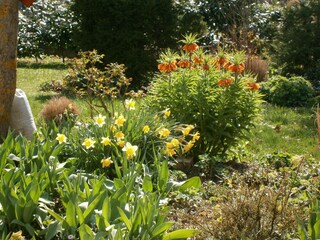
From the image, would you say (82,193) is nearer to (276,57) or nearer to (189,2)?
(276,57)

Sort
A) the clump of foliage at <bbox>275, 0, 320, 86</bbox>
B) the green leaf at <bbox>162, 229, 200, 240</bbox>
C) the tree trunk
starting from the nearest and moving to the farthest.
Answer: the green leaf at <bbox>162, 229, 200, 240</bbox> → the tree trunk → the clump of foliage at <bbox>275, 0, 320, 86</bbox>

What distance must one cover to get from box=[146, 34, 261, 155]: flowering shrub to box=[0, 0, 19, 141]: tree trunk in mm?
1539

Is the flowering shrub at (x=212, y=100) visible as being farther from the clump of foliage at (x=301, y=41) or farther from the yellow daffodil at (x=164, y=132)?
the clump of foliage at (x=301, y=41)

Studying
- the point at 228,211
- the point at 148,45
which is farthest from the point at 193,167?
the point at 148,45

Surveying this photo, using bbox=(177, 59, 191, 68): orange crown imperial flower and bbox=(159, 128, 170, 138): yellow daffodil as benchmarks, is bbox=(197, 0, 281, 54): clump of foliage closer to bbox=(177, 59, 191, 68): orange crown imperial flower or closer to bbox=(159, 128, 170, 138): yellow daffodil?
bbox=(177, 59, 191, 68): orange crown imperial flower

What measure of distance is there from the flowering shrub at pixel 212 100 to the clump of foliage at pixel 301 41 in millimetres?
6701

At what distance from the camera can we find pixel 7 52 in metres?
6.18

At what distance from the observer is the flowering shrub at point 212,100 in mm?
6898

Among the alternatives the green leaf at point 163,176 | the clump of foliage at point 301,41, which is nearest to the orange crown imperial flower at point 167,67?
the green leaf at point 163,176

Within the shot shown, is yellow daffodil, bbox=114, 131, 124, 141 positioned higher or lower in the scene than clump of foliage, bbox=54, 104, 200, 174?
higher

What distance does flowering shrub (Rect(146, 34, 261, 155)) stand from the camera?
6898 millimetres

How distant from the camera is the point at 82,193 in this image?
4.46 m

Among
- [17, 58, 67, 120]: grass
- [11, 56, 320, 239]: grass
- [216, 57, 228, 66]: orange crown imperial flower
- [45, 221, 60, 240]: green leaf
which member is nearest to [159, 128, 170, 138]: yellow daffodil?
[11, 56, 320, 239]: grass

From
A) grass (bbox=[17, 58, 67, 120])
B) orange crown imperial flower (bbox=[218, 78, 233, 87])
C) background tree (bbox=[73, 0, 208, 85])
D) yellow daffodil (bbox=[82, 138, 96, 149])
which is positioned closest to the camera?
yellow daffodil (bbox=[82, 138, 96, 149])
